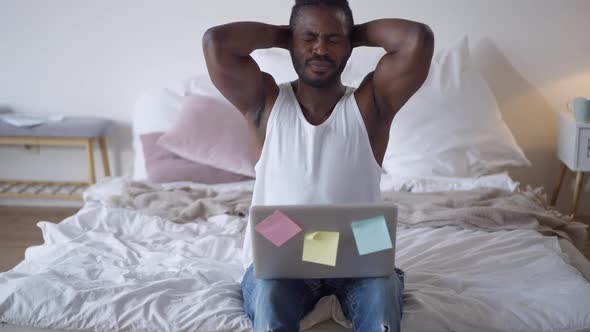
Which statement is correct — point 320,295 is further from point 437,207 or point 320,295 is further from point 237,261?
point 437,207

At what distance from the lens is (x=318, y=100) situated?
152cm

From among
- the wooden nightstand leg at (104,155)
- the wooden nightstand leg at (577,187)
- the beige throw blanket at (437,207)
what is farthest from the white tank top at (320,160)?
the wooden nightstand leg at (104,155)

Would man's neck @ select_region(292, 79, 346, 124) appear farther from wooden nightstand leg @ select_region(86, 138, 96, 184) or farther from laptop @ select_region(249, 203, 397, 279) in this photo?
wooden nightstand leg @ select_region(86, 138, 96, 184)

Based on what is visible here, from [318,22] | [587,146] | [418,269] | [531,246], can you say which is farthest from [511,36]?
[318,22]

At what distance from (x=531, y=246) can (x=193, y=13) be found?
74.6 inches

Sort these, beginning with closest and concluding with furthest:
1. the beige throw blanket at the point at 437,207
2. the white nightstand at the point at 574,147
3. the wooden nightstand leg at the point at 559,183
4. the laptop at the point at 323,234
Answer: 1. the laptop at the point at 323,234
2. the beige throw blanket at the point at 437,207
3. the white nightstand at the point at 574,147
4. the wooden nightstand leg at the point at 559,183

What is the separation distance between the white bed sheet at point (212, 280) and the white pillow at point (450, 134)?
1.91ft

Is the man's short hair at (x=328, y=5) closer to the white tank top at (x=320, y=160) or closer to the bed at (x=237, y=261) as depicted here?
the white tank top at (x=320, y=160)

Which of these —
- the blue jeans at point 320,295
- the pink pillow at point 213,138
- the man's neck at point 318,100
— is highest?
the man's neck at point 318,100

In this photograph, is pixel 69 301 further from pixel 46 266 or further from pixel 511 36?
pixel 511 36

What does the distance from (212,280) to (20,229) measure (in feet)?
5.36

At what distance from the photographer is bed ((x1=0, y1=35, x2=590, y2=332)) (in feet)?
4.93

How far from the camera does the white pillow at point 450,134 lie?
2.58 meters

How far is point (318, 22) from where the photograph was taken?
4.70ft
